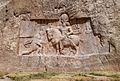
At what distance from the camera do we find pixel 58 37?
7.76m

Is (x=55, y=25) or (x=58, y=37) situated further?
(x=55, y=25)

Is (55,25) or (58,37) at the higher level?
(55,25)

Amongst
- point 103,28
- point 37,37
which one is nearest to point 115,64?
point 103,28

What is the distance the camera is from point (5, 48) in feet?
25.3

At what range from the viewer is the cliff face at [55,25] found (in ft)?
24.0

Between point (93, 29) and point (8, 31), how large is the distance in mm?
2603

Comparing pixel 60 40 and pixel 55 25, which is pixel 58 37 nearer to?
pixel 60 40

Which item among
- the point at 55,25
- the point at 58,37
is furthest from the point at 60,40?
the point at 55,25

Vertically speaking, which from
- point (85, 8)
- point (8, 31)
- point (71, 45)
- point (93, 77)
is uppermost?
point (85, 8)

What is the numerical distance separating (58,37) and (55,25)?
441 millimetres

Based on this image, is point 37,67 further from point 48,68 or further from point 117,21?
point 117,21

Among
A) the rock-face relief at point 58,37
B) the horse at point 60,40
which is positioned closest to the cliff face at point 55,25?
the rock-face relief at point 58,37

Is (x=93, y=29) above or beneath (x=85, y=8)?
beneath

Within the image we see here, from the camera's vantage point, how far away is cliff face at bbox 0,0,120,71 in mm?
7324
